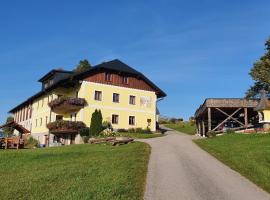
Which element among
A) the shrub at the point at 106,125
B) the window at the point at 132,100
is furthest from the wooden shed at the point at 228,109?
the shrub at the point at 106,125

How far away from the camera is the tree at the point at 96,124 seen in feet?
126

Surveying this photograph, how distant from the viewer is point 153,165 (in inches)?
706

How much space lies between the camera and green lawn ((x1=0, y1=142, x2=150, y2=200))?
12.1 meters

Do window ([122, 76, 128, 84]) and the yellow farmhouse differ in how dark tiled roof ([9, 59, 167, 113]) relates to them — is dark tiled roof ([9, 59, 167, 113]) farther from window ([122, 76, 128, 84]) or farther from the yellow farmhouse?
window ([122, 76, 128, 84])

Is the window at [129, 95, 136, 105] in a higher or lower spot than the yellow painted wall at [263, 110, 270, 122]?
higher

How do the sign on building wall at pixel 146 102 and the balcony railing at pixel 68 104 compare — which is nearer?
the balcony railing at pixel 68 104

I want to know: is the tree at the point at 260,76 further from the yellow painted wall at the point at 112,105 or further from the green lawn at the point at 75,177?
the green lawn at the point at 75,177

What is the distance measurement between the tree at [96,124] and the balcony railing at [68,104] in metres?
2.21

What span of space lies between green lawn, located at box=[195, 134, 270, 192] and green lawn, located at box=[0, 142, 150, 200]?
4.27 m

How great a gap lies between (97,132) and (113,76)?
8.17m

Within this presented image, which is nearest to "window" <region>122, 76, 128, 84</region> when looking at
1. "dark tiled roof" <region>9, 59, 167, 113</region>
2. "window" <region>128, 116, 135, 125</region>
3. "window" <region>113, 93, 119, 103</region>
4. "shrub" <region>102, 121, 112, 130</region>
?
"dark tiled roof" <region>9, 59, 167, 113</region>

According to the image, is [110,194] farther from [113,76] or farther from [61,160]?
[113,76]

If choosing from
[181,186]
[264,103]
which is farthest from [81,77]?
[181,186]

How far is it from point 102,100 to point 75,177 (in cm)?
2797
